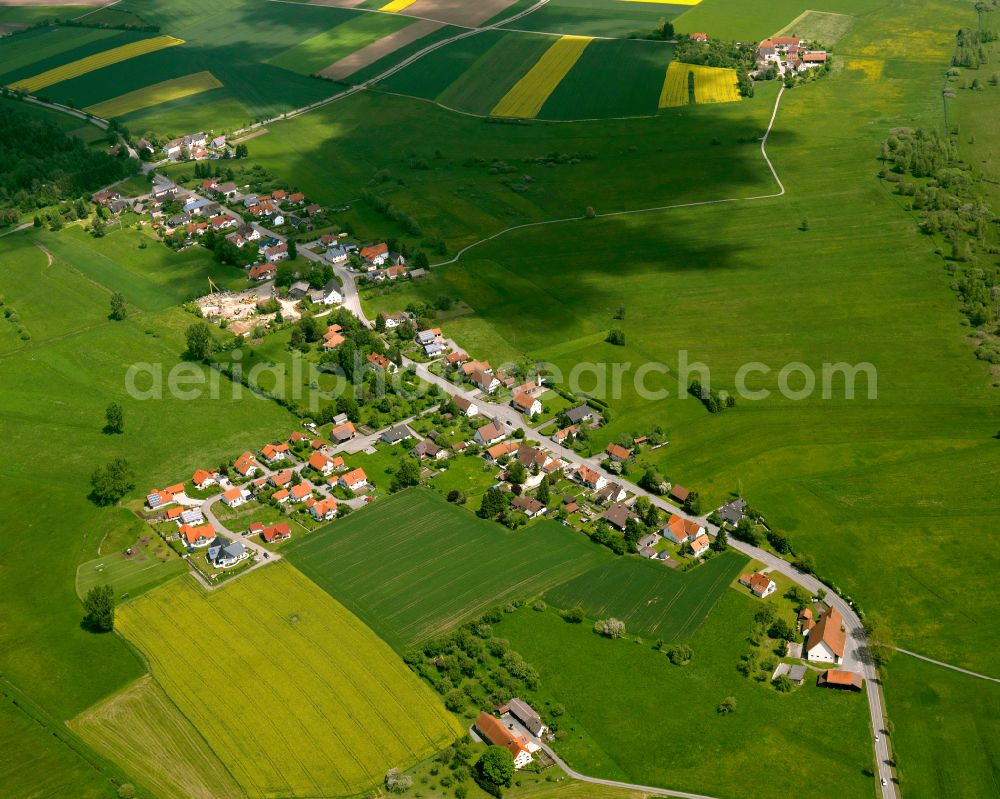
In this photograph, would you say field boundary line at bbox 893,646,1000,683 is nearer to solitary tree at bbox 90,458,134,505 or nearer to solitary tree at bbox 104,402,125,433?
solitary tree at bbox 90,458,134,505

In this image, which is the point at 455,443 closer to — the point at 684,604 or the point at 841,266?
the point at 684,604

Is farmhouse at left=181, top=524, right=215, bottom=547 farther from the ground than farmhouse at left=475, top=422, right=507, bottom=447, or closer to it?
closer to it

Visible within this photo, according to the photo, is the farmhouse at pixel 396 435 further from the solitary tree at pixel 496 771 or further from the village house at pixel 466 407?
the solitary tree at pixel 496 771

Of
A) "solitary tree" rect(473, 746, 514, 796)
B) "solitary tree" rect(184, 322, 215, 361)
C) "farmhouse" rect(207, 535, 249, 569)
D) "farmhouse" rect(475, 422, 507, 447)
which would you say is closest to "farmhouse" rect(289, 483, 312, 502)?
"farmhouse" rect(207, 535, 249, 569)

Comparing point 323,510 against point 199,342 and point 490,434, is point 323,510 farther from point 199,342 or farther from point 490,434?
point 199,342

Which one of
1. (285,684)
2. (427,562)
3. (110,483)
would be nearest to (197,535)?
(110,483)

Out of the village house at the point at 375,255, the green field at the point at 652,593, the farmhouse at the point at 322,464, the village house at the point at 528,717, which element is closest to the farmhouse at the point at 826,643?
the green field at the point at 652,593

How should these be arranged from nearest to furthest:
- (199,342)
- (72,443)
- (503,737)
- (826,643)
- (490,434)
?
(503,737)
(826,643)
(490,434)
(72,443)
(199,342)
